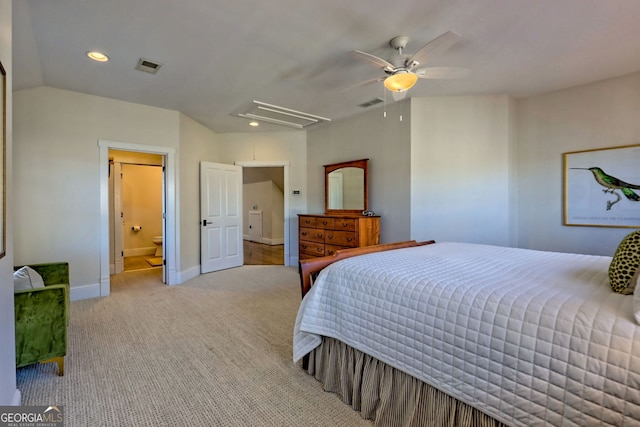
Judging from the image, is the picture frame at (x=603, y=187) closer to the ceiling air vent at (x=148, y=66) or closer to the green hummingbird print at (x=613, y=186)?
the green hummingbird print at (x=613, y=186)

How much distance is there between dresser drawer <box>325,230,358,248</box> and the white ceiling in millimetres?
1959

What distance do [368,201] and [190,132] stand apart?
10.1 feet

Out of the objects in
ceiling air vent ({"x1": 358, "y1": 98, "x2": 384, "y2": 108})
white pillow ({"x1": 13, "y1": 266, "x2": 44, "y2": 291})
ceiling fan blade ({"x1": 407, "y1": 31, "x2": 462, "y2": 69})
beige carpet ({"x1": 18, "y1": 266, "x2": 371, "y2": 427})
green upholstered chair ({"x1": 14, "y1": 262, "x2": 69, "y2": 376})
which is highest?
ceiling air vent ({"x1": 358, "y1": 98, "x2": 384, "y2": 108})

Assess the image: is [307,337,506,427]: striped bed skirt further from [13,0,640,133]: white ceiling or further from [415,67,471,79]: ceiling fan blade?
[13,0,640,133]: white ceiling

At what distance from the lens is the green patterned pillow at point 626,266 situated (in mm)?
1227

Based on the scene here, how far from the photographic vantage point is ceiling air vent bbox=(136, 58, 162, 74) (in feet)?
9.53

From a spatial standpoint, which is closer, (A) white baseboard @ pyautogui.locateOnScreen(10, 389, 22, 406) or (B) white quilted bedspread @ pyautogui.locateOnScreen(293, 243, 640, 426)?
(B) white quilted bedspread @ pyautogui.locateOnScreen(293, 243, 640, 426)

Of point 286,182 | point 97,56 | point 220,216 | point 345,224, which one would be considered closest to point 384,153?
point 345,224

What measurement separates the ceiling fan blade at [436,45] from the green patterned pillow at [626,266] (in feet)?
5.06

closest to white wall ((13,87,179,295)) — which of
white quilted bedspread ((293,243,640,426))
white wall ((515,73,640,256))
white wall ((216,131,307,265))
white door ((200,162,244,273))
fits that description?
white door ((200,162,244,273))

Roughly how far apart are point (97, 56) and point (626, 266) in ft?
13.5

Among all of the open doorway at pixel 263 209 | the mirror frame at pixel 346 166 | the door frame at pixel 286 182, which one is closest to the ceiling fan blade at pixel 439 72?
the mirror frame at pixel 346 166

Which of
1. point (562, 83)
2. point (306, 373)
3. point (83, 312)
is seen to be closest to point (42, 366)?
point (83, 312)

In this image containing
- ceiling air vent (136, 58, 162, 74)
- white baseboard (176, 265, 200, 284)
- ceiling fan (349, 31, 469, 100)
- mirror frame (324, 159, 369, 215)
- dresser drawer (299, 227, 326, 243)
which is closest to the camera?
ceiling fan (349, 31, 469, 100)
